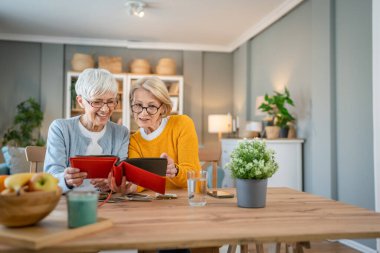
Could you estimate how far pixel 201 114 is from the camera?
6.63 metres

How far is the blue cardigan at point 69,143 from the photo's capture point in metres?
1.62

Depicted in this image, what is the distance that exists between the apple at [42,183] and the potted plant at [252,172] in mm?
594

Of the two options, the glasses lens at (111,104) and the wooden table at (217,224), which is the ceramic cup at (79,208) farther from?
the glasses lens at (111,104)

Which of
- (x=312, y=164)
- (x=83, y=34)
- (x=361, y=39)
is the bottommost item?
(x=312, y=164)

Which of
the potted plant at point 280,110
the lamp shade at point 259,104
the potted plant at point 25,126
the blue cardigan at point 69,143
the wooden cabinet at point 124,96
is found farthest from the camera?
the wooden cabinet at point 124,96

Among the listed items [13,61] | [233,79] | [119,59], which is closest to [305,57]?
[233,79]

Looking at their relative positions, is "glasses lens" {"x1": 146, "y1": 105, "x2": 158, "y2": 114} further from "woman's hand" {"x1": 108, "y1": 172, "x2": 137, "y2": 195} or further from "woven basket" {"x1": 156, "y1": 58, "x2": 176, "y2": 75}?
"woven basket" {"x1": 156, "y1": 58, "x2": 176, "y2": 75}

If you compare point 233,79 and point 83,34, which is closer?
point 83,34

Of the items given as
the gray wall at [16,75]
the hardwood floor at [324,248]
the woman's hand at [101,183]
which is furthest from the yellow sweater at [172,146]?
the gray wall at [16,75]

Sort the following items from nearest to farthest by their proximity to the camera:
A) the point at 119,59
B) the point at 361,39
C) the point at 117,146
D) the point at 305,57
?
the point at 117,146, the point at 361,39, the point at 305,57, the point at 119,59

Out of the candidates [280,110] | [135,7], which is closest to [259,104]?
[280,110]

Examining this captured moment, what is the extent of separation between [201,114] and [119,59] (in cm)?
173

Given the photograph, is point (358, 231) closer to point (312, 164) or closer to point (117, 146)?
point (117, 146)

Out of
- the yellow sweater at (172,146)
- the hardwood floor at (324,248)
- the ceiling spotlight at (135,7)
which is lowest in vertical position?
the hardwood floor at (324,248)
